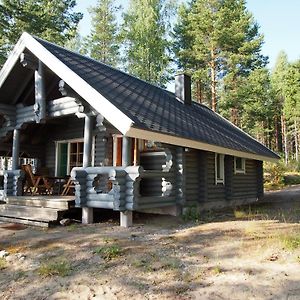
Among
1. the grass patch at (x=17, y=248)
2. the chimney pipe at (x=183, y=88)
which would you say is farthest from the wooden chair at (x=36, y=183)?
the chimney pipe at (x=183, y=88)

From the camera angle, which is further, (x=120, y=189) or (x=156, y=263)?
(x=120, y=189)

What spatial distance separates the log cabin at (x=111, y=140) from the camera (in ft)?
27.9

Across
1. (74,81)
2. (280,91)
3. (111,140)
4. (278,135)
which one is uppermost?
(280,91)

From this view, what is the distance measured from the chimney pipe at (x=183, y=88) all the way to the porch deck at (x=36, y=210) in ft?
21.9

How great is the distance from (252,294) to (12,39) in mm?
22466

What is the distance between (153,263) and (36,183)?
23.4 ft

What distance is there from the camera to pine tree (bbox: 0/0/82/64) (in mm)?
20487

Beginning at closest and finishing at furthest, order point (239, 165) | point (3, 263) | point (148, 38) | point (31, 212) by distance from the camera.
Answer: point (3, 263) < point (31, 212) < point (239, 165) < point (148, 38)

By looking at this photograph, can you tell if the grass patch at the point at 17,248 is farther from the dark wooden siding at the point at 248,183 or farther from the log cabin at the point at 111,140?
the dark wooden siding at the point at 248,183

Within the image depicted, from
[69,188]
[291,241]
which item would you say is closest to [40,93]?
[69,188]

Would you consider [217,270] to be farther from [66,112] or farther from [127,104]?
[66,112]

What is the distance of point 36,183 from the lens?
11617 mm

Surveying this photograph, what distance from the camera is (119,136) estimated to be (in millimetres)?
11844

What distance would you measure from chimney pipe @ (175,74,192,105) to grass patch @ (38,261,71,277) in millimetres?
9453
